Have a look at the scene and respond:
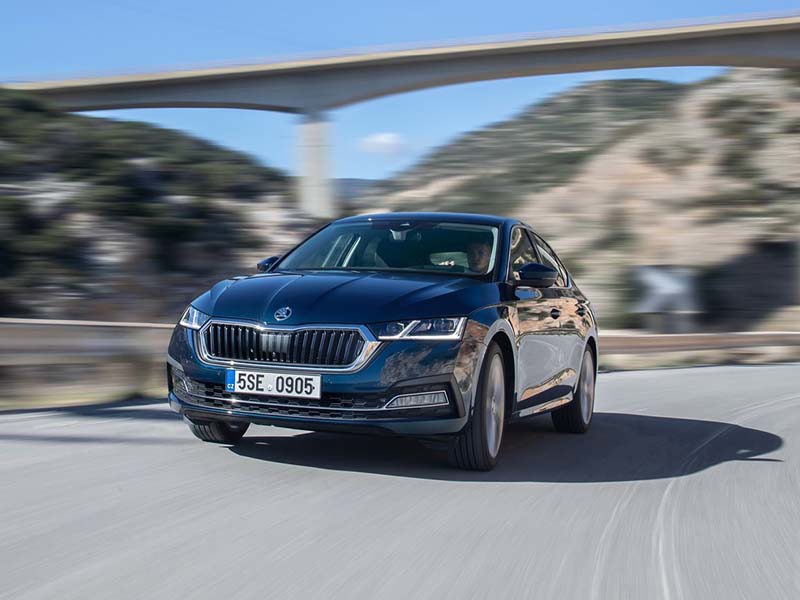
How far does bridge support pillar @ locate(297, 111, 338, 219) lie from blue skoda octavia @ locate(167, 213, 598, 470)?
118 feet

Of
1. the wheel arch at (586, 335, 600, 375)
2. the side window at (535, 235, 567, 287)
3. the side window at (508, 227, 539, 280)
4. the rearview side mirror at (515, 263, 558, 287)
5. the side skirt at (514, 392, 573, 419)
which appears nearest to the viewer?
the rearview side mirror at (515, 263, 558, 287)

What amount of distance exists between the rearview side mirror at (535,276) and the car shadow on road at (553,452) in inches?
42.3

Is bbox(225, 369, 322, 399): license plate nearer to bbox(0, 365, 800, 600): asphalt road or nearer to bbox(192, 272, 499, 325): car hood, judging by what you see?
bbox(192, 272, 499, 325): car hood

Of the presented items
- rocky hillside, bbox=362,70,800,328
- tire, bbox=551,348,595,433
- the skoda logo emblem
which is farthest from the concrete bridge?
the skoda logo emblem

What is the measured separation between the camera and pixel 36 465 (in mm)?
6055

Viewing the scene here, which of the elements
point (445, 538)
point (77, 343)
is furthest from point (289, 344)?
point (77, 343)

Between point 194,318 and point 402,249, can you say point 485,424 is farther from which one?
point 194,318

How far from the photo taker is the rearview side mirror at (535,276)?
6680mm

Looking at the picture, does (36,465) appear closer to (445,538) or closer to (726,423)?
(445,538)

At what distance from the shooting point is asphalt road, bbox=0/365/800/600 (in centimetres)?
407

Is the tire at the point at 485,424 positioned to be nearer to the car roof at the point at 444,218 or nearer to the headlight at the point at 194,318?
the car roof at the point at 444,218

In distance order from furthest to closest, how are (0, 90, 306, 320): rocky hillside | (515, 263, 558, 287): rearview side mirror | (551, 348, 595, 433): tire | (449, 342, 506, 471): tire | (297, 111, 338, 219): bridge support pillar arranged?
(297, 111, 338, 219): bridge support pillar
(0, 90, 306, 320): rocky hillside
(551, 348, 595, 433): tire
(515, 263, 558, 287): rearview side mirror
(449, 342, 506, 471): tire

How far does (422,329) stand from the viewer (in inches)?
227

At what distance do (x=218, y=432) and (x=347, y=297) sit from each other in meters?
1.42
